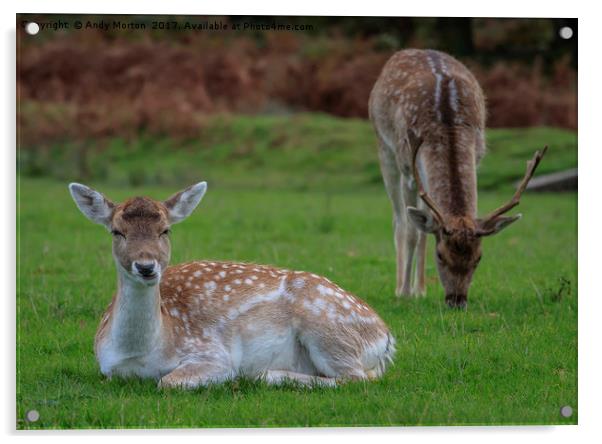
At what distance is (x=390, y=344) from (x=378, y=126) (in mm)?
2415

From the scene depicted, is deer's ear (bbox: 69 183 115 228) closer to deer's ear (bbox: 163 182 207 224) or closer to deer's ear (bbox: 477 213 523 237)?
deer's ear (bbox: 163 182 207 224)

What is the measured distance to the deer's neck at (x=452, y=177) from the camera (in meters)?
6.41

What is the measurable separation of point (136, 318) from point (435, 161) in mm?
2362

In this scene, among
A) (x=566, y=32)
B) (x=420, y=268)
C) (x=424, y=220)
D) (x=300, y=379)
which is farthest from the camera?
(x=420, y=268)

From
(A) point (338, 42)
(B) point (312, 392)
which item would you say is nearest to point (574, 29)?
(A) point (338, 42)

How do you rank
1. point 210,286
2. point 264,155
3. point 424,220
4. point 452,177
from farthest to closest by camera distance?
1. point 264,155
2. point 452,177
3. point 424,220
4. point 210,286

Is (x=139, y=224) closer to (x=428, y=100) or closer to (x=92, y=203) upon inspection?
(x=92, y=203)

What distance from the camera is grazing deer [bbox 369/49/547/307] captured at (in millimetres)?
6301

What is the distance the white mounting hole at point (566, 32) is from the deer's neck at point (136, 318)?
2.29 meters

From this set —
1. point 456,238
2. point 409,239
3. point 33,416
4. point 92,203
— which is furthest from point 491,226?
point 33,416

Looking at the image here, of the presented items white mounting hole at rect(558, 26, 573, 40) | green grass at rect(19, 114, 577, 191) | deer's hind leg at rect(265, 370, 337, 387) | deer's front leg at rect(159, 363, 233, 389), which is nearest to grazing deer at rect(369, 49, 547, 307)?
green grass at rect(19, 114, 577, 191)

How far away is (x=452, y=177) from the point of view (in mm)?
6520

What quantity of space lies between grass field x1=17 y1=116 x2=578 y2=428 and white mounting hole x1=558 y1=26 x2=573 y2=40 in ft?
4.53
